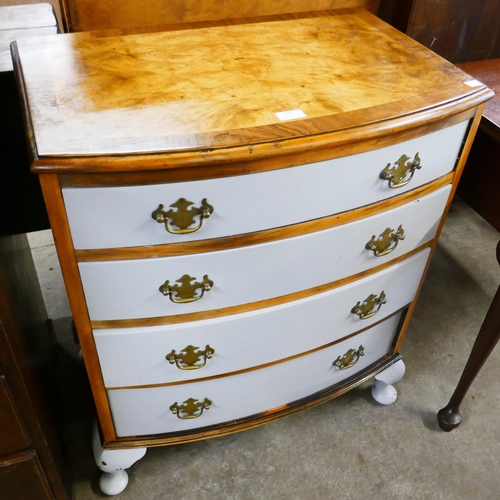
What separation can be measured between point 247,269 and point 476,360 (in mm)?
694

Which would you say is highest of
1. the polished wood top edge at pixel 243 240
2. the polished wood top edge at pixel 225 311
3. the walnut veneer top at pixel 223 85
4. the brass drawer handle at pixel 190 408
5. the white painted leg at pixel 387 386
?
the walnut veneer top at pixel 223 85

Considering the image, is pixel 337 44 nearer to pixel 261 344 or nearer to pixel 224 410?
pixel 261 344

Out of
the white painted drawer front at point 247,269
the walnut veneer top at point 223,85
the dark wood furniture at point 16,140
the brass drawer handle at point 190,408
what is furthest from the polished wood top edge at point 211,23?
the brass drawer handle at point 190,408

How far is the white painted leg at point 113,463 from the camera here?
3.82 ft

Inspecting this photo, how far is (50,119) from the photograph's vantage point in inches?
30.0

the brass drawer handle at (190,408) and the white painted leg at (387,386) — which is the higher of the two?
the brass drawer handle at (190,408)

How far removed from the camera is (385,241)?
1006 millimetres

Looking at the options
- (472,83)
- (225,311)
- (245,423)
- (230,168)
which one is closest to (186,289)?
(225,311)

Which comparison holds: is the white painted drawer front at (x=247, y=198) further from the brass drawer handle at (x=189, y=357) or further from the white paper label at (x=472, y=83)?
the brass drawer handle at (x=189, y=357)

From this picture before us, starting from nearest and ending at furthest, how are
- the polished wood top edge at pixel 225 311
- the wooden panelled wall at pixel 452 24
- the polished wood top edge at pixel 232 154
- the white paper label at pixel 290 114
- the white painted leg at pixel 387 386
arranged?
the polished wood top edge at pixel 232 154 → the white paper label at pixel 290 114 → the polished wood top edge at pixel 225 311 → the wooden panelled wall at pixel 452 24 → the white painted leg at pixel 387 386

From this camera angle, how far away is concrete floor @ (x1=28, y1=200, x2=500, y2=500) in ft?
4.14

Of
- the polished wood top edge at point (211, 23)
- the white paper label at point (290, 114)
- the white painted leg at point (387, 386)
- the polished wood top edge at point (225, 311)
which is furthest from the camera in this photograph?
the white painted leg at point (387, 386)

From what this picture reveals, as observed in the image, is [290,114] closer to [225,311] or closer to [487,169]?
[225,311]

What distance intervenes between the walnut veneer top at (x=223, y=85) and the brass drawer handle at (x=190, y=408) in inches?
23.3
